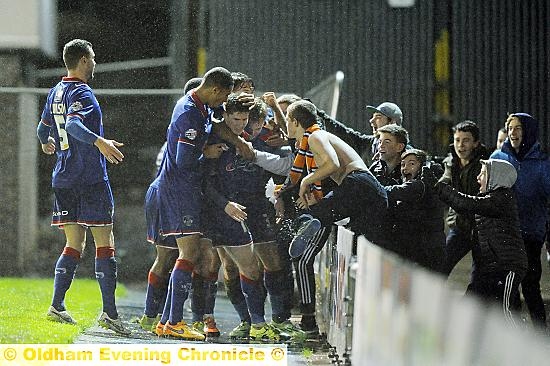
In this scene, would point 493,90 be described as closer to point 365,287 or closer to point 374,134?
point 374,134

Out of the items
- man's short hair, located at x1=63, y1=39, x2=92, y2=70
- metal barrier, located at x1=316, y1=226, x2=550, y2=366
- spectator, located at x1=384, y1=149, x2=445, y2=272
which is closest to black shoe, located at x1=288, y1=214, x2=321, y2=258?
metal barrier, located at x1=316, y1=226, x2=550, y2=366

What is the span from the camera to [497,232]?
5.80 m

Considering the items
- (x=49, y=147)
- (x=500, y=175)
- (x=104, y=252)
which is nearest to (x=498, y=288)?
(x=500, y=175)

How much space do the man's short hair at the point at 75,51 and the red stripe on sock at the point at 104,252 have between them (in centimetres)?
97

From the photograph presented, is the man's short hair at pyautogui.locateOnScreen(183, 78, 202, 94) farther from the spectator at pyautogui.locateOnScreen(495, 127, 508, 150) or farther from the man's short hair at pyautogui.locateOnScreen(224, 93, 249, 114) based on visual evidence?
the spectator at pyautogui.locateOnScreen(495, 127, 508, 150)

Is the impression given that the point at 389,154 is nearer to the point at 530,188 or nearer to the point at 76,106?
the point at 530,188

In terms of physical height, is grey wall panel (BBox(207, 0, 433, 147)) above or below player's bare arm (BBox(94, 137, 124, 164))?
above

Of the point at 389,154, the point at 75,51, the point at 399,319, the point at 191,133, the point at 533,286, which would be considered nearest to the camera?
the point at 399,319

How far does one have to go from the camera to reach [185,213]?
5898 mm

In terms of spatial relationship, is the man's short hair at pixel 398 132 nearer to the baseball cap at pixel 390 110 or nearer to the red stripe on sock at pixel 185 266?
the baseball cap at pixel 390 110

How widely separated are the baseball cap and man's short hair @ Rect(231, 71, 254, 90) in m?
0.77

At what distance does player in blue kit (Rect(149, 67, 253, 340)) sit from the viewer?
5.88m

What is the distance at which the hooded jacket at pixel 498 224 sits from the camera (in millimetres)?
5758

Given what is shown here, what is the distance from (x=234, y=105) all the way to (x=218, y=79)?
0.16 metres
